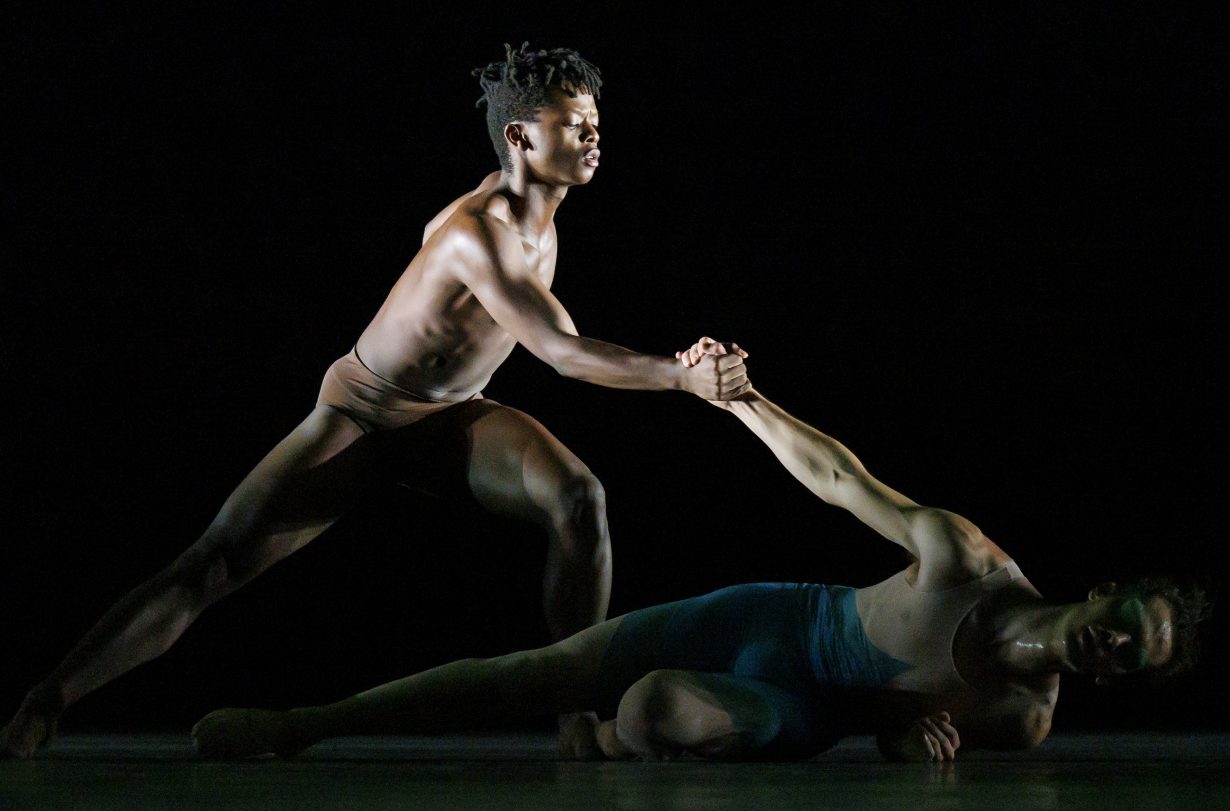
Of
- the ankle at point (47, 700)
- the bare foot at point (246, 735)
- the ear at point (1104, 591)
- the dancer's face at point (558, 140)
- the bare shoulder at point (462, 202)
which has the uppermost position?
the dancer's face at point (558, 140)

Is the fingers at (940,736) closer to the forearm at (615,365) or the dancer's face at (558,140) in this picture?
the forearm at (615,365)

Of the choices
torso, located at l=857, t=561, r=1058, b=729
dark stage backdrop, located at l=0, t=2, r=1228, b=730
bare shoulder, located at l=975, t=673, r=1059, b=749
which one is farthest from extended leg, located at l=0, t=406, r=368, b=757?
dark stage backdrop, located at l=0, t=2, r=1228, b=730

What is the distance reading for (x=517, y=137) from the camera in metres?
2.74

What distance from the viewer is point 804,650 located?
7.02 feet

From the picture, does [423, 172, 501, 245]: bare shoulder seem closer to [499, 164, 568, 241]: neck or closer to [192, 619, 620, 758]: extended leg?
[499, 164, 568, 241]: neck

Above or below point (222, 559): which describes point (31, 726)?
below

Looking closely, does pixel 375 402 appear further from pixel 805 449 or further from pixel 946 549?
pixel 946 549

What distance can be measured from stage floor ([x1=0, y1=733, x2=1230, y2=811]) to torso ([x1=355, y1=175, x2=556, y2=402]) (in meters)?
0.62

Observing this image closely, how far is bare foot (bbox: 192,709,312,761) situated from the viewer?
7.17 feet

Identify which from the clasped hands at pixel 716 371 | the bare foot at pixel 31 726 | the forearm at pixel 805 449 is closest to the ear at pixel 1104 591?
the forearm at pixel 805 449

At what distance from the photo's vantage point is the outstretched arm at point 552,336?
7.32ft

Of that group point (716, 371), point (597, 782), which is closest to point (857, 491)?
point (716, 371)

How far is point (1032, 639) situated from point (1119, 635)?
0.34 ft

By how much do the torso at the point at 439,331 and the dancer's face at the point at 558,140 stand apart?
0.09 meters
